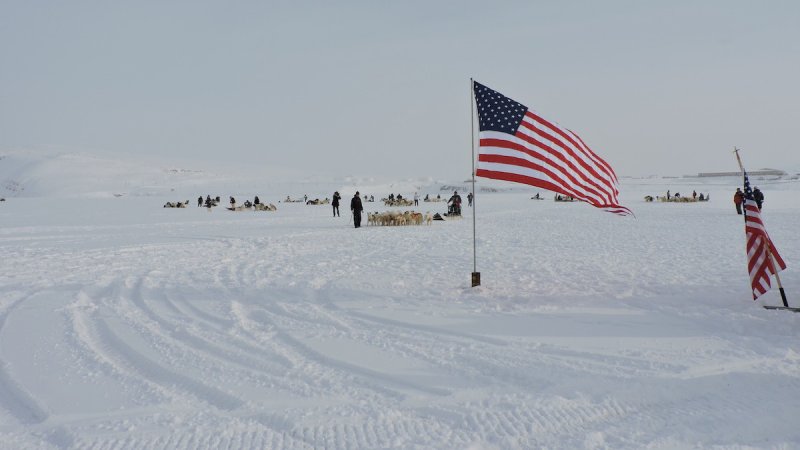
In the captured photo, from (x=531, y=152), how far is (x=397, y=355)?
4315 millimetres

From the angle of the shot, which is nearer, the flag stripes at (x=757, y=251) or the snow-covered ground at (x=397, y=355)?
the snow-covered ground at (x=397, y=355)

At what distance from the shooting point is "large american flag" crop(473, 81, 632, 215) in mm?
8828

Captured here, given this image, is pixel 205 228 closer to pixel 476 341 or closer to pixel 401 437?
pixel 476 341

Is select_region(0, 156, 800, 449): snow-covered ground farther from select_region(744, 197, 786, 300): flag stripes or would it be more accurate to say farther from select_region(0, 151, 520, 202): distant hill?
select_region(0, 151, 520, 202): distant hill

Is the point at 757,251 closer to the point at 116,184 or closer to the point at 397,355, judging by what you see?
the point at 397,355

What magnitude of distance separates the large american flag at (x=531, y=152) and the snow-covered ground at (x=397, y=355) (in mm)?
1869

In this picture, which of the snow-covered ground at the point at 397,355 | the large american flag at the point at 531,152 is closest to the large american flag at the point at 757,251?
the snow-covered ground at the point at 397,355

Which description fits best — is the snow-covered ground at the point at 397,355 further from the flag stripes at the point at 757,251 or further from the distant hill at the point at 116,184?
the distant hill at the point at 116,184

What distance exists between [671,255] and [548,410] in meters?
10.9

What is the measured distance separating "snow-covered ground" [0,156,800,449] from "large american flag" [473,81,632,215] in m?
1.87

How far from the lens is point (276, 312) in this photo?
8.24m

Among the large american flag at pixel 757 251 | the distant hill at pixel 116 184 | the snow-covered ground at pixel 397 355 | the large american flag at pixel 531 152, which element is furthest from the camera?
the distant hill at pixel 116 184

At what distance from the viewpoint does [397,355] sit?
611cm

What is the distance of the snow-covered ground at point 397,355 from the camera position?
4.28 meters
